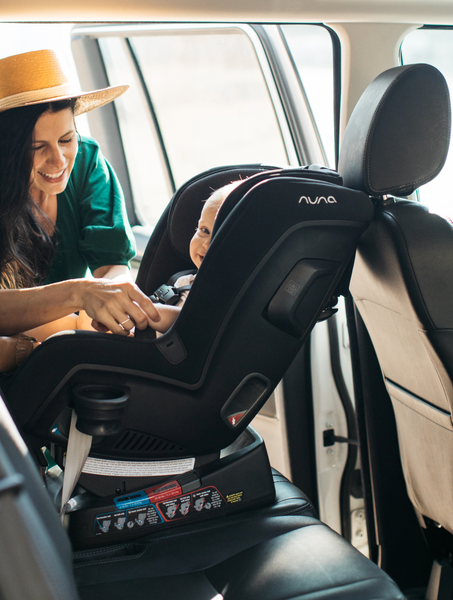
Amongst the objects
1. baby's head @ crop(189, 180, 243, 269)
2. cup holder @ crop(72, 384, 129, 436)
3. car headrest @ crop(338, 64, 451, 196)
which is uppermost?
car headrest @ crop(338, 64, 451, 196)

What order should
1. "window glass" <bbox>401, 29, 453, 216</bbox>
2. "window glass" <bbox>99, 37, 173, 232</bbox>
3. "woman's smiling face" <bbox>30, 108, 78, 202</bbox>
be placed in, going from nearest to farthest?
"woman's smiling face" <bbox>30, 108, 78, 202</bbox>, "window glass" <bbox>401, 29, 453, 216</bbox>, "window glass" <bbox>99, 37, 173, 232</bbox>

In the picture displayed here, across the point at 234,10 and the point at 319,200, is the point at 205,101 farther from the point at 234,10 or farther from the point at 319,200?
the point at 319,200

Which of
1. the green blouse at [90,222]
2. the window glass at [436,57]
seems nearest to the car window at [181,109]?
the window glass at [436,57]

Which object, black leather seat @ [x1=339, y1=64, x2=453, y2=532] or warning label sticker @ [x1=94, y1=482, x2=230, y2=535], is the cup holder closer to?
warning label sticker @ [x1=94, y1=482, x2=230, y2=535]

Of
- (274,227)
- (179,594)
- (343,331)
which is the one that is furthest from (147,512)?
(343,331)

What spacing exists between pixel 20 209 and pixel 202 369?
626mm

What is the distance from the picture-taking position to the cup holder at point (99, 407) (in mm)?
876

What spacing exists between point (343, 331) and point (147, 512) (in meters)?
0.88

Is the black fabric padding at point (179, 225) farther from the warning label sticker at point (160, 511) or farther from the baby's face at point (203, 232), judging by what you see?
the warning label sticker at point (160, 511)

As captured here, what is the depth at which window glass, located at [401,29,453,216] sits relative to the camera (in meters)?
1.50

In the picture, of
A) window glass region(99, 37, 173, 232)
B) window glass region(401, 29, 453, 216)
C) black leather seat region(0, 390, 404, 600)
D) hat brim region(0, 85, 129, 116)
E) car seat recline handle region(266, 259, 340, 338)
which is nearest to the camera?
black leather seat region(0, 390, 404, 600)

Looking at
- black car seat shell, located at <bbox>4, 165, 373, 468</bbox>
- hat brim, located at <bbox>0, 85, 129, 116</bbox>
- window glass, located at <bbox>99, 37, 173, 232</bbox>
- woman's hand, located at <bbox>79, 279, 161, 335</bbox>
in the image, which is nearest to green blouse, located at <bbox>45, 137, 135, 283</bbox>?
hat brim, located at <bbox>0, 85, 129, 116</bbox>

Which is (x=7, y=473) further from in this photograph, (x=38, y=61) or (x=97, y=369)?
(x=38, y=61)

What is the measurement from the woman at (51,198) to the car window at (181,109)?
1450 millimetres
